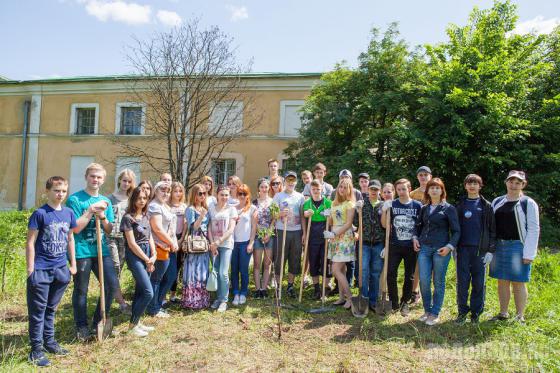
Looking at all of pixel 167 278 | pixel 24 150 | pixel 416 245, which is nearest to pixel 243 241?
pixel 167 278

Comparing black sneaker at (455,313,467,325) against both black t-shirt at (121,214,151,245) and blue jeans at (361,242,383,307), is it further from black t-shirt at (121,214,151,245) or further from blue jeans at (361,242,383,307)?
black t-shirt at (121,214,151,245)

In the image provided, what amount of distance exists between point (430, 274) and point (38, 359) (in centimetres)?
434

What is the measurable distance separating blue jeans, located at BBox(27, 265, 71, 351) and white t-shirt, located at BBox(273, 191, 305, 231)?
9.73ft

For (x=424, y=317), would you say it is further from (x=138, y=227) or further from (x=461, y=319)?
(x=138, y=227)

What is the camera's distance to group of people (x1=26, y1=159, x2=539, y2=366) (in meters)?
3.60

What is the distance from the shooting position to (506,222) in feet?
14.6

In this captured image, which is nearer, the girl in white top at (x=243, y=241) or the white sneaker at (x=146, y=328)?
the white sneaker at (x=146, y=328)

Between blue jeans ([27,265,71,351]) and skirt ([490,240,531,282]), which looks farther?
skirt ([490,240,531,282])

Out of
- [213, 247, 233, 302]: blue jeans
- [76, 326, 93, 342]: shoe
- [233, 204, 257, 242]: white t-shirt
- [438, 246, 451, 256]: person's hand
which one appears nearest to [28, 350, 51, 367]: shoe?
[76, 326, 93, 342]: shoe

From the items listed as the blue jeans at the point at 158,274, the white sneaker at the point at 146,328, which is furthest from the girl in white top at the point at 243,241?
the white sneaker at the point at 146,328

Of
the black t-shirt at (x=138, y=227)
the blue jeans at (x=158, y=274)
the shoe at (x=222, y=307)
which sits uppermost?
the black t-shirt at (x=138, y=227)

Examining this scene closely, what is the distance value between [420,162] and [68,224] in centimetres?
974

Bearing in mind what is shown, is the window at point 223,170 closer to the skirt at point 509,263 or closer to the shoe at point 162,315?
the shoe at point 162,315

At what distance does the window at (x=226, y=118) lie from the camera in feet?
43.9
